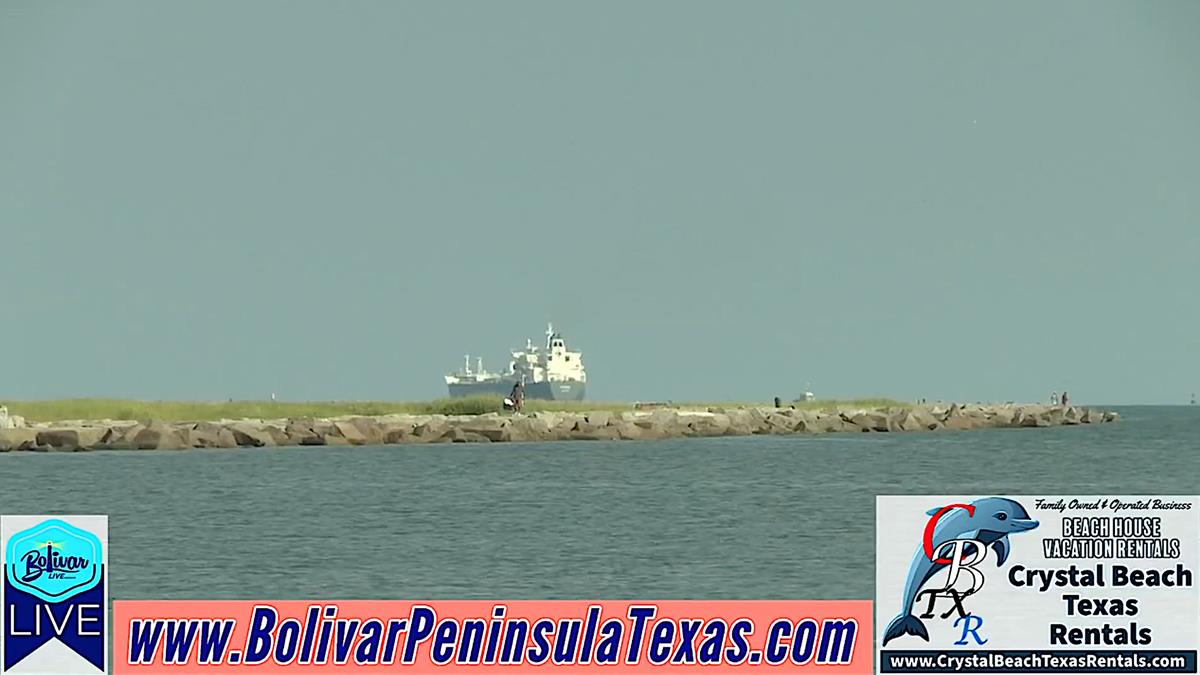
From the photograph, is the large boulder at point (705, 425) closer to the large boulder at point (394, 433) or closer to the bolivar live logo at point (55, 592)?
the large boulder at point (394, 433)

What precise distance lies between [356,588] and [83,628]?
39.1ft

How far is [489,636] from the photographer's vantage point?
42.0 feet

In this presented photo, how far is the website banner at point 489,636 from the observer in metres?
12.3

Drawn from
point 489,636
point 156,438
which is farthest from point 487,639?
point 156,438

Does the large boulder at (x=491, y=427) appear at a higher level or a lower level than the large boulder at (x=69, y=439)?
higher

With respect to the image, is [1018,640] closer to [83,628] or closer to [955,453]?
[83,628]

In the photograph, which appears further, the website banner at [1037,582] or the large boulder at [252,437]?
the large boulder at [252,437]

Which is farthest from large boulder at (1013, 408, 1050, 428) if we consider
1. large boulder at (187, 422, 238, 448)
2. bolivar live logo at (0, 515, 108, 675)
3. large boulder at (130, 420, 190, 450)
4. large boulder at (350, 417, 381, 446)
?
bolivar live logo at (0, 515, 108, 675)

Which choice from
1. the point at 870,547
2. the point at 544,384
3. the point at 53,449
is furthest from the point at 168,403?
the point at 544,384

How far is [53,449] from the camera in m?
62.8

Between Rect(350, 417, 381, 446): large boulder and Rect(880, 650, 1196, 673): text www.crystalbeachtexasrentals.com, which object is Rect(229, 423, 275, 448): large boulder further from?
Rect(880, 650, 1196, 673): text www.crystalbeachtexasrentals.com

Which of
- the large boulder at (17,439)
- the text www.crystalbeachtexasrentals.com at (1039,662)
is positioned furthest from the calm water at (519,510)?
the text www.crystalbeachtexasrentals.com at (1039,662)

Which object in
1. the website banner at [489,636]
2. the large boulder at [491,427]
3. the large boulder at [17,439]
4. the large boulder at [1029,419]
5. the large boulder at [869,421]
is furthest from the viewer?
the large boulder at [1029,419]

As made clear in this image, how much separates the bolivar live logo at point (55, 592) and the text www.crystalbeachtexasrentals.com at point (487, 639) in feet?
1.31
